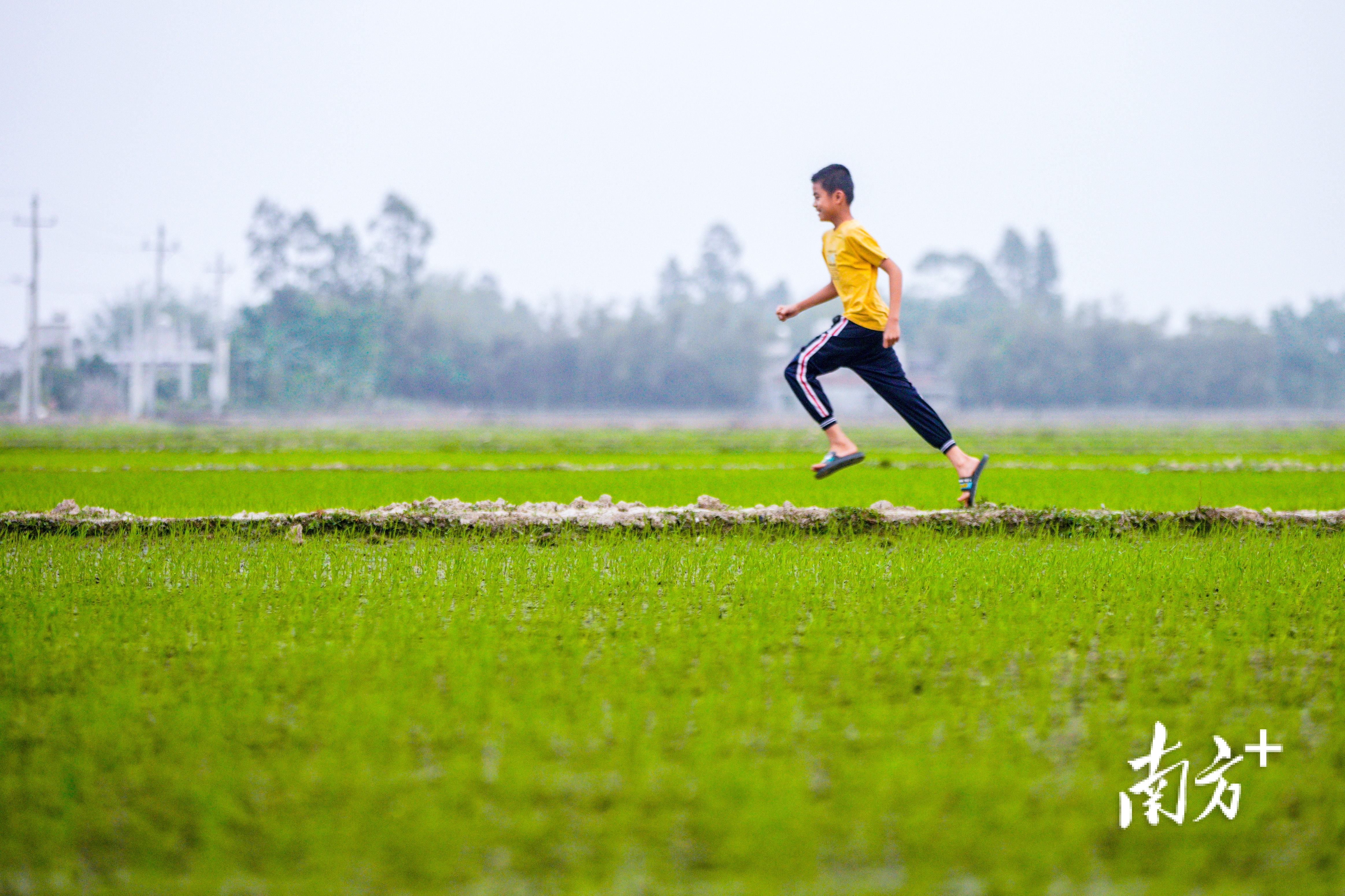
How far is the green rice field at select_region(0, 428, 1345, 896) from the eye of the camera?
59.2 inches

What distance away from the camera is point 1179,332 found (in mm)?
80750

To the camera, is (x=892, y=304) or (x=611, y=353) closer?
(x=892, y=304)

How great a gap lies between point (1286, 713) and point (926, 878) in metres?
1.13

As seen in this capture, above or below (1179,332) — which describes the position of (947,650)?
below

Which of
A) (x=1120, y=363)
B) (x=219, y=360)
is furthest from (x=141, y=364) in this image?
(x=1120, y=363)

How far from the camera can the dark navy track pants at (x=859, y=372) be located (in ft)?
20.1

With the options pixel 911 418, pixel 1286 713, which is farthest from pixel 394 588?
pixel 911 418

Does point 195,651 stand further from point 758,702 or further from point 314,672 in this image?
point 758,702

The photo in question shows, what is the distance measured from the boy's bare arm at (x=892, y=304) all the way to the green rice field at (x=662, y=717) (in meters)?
1.46

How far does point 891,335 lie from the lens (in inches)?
238

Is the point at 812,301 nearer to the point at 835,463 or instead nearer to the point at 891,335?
the point at 891,335

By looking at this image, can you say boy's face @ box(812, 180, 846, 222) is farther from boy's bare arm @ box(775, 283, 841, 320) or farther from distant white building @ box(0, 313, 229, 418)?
distant white building @ box(0, 313, 229, 418)

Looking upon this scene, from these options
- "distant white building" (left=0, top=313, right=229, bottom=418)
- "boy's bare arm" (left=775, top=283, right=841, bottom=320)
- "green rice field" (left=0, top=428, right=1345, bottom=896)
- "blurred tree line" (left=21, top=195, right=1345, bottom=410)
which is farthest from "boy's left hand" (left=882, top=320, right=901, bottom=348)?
"blurred tree line" (left=21, top=195, right=1345, bottom=410)

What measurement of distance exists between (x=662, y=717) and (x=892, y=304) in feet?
13.7
